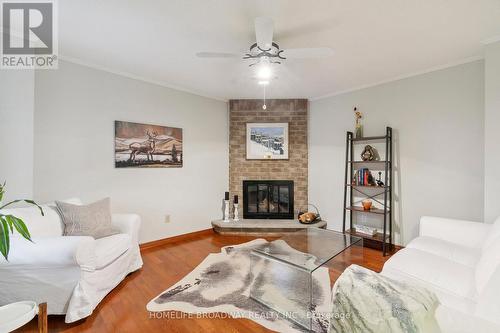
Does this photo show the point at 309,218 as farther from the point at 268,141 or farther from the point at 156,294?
the point at 156,294

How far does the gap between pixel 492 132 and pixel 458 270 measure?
5.01ft

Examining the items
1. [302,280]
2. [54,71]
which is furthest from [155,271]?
[54,71]

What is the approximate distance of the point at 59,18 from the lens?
1.93 metres

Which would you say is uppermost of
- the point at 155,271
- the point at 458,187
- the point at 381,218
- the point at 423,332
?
the point at 458,187

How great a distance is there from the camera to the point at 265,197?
169 inches

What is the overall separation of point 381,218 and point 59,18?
173 inches

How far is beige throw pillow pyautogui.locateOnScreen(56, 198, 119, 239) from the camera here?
219 cm

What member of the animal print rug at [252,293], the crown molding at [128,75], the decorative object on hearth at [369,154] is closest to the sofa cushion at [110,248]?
the animal print rug at [252,293]

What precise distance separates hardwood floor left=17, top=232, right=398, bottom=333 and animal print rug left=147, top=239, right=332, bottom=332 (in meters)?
0.10

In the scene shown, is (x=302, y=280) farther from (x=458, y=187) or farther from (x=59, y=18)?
(x=59, y=18)

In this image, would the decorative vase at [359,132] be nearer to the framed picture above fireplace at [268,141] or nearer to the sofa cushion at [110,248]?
the framed picture above fireplace at [268,141]

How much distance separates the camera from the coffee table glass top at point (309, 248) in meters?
2.18

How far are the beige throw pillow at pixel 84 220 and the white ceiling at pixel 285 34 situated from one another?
1.69 metres

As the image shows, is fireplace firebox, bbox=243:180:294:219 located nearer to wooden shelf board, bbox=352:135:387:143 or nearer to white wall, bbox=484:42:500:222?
wooden shelf board, bbox=352:135:387:143
